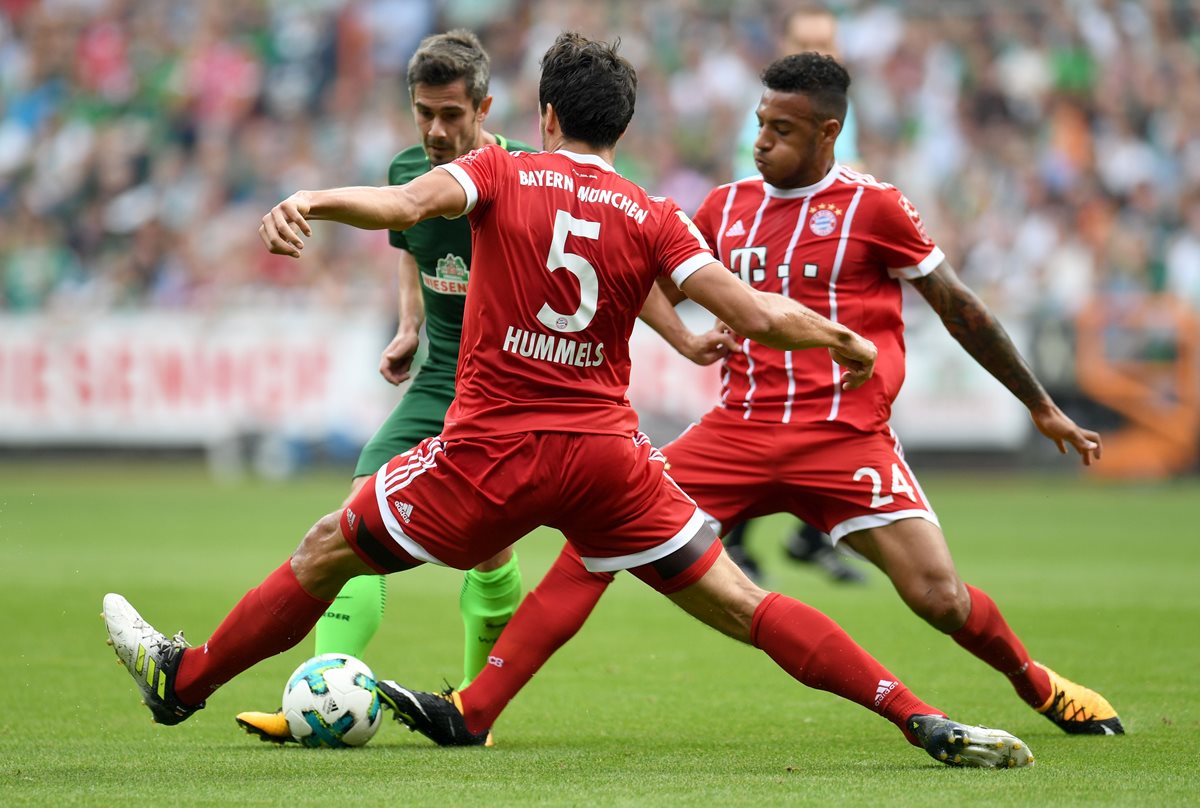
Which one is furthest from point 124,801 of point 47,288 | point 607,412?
point 47,288

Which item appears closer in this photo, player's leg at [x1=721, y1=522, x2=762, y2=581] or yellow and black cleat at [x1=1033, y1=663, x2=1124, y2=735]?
yellow and black cleat at [x1=1033, y1=663, x2=1124, y2=735]

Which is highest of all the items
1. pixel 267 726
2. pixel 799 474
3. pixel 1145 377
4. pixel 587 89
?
pixel 587 89

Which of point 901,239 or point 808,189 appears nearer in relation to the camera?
point 901,239

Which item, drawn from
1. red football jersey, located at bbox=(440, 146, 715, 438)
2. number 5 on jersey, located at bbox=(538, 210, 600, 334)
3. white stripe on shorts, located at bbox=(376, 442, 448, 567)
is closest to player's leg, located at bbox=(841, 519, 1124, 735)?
red football jersey, located at bbox=(440, 146, 715, 438)

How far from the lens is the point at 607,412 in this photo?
5.11 meters

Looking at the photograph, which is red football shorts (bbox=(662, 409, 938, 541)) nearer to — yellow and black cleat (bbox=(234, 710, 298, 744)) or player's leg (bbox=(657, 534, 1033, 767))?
player's leg (bbox=(657, 534, 1033, 767))

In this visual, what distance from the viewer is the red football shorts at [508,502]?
502 cm

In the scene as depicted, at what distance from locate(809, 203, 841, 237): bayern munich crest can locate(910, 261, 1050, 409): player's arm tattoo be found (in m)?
0.36

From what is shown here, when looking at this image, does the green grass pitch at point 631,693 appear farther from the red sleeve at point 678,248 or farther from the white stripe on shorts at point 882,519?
the red sleeve at point 678,248

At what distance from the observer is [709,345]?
20.4 feet

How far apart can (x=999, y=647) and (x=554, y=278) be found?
2.18m

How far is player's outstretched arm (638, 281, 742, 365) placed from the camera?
6.18 metres

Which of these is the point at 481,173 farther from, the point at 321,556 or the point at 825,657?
the point at 825,657

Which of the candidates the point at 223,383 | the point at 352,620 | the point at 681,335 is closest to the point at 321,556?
the point at 352,620
